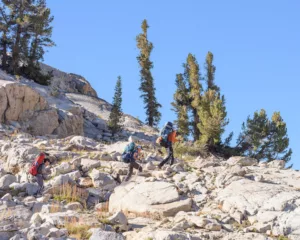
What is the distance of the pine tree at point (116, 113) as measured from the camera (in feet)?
114

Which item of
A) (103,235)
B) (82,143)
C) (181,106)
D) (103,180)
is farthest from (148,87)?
(103,235)

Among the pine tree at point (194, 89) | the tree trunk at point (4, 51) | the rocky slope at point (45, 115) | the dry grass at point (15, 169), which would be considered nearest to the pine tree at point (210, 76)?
the pine tree at point (194, 89)

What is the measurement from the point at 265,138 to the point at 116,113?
1120cm

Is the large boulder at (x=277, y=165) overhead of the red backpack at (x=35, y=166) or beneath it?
overhead

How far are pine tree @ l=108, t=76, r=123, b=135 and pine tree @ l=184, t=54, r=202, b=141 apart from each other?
19.0 feet

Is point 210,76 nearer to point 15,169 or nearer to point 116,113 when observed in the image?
point 116,113

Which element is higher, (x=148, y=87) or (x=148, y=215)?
(x=148, y=87)

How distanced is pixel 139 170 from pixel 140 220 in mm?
3840

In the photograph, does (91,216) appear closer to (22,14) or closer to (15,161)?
(15,161)

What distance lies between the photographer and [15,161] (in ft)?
58.6

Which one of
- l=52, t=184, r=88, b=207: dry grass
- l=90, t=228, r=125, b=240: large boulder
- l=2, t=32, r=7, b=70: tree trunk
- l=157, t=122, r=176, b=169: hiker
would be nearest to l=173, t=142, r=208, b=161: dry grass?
l=157, t=122, r=176, b=169: hiker

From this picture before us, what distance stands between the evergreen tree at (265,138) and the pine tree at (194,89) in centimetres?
453

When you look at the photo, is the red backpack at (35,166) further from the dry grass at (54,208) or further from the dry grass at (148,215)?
the dry grass at (148,215)

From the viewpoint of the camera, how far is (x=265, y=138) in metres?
32.6
